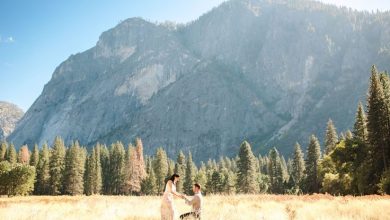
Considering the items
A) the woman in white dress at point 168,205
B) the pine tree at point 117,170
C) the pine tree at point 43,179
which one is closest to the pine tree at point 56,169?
the pine tree at point 43,179

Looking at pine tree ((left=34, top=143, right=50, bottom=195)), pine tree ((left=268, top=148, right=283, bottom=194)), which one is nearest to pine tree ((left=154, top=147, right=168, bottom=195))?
pine tree ((left=34, top=143, right=50, bottom=195))

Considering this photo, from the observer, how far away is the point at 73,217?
65.1 feet

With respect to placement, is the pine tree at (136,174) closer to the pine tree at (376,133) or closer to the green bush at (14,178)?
the green bush at (14,178)

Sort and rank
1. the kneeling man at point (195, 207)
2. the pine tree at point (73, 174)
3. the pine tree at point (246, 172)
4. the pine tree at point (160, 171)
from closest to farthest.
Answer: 1. the kneeling man at point (195, 207)
2. the pine tree at point (246, 172)
3. the pine tree at point (73, 174)
4. the pine tree at point (160, 171)

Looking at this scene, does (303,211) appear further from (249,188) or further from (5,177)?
(249,188)

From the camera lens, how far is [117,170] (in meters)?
123

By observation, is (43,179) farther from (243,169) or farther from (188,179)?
(243,169)

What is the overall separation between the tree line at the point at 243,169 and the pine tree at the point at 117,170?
0.94 ft

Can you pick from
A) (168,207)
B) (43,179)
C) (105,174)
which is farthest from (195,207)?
(105,174)

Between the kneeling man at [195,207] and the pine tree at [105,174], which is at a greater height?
the pine tree at [105,174]

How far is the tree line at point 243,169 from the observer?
55000 mm

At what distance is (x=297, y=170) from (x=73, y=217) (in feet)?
339

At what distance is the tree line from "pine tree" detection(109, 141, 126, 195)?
29cm

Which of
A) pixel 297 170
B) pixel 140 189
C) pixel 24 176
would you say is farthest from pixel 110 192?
pixel 297 170
